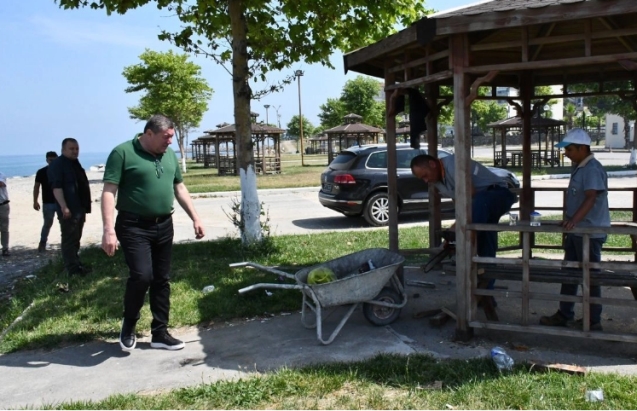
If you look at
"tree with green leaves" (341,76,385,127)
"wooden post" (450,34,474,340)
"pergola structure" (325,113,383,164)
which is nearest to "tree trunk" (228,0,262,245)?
"wooden post" (450,34,474,340)

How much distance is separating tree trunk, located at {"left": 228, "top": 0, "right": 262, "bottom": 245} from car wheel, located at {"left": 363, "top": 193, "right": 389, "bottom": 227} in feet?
14.0

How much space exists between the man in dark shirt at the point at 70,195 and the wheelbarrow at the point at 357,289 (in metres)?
3.40

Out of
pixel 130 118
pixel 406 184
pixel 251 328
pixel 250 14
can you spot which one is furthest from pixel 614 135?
pixel 251 328

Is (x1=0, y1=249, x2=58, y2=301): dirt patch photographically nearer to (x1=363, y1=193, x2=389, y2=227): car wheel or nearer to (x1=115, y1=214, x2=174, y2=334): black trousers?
(x1=115, y1=214, x2=174, y2=334): black trousers

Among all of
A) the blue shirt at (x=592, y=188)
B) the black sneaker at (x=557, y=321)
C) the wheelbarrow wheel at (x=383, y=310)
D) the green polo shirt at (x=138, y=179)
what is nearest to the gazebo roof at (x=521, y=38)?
the blue shirt at (x=592, y=188)

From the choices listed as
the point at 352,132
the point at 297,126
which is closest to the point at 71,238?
the point at 352,132

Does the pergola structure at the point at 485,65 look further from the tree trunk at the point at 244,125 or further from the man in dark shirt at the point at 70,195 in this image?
the man in dark shirt at the point at 70,195

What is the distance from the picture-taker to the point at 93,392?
4.45m

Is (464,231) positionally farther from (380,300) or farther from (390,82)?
(390,82)

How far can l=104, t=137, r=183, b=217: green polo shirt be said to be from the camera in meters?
4.96

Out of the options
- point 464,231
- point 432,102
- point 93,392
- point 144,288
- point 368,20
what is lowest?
point 93,392

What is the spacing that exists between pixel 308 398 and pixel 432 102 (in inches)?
189

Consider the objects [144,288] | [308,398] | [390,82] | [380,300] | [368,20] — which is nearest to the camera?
[308,398]

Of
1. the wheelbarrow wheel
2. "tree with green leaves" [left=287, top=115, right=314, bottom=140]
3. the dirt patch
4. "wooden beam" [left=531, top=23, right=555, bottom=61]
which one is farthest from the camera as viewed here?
"tree with green leaves" [left=287, top=115, right=314, bottom=140]
